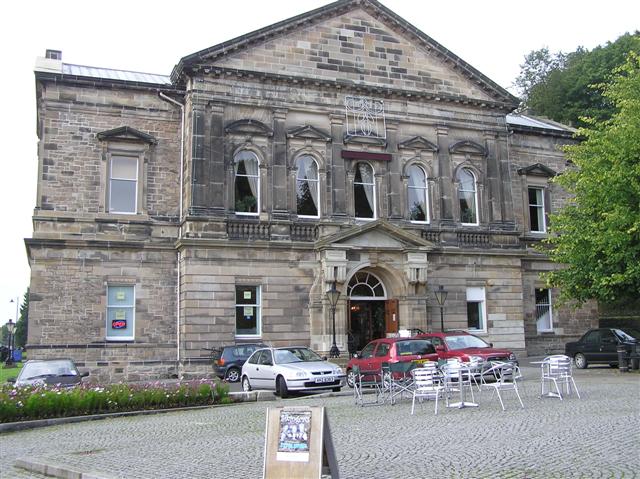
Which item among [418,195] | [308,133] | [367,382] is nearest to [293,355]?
[367,382]

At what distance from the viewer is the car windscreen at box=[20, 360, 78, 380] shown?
21406 millimetres

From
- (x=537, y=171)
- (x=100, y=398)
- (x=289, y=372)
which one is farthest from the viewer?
(x=537, y=171)

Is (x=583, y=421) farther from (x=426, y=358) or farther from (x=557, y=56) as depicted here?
(x=557, y=56)

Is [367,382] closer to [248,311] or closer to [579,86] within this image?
[248,311]

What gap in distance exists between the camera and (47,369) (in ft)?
71.4

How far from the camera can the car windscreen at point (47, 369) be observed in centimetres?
2141

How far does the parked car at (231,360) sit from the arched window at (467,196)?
12.4 meters

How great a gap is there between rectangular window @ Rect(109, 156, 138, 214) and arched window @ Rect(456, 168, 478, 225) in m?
14.3

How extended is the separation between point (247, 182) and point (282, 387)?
429 inches

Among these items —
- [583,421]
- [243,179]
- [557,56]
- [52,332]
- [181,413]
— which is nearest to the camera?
[583,421]

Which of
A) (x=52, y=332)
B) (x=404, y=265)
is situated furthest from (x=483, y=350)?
(x=52, y=332)

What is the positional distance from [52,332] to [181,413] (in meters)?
11.4

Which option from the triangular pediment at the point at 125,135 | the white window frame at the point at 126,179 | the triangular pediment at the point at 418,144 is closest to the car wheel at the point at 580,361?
the triangular pediment at the point at 418,144

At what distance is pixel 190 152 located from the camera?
92.5ft
